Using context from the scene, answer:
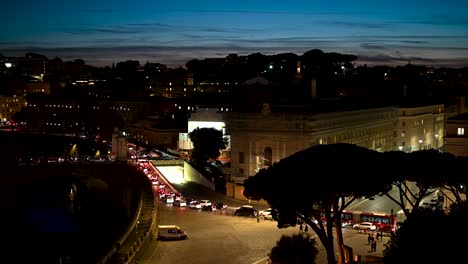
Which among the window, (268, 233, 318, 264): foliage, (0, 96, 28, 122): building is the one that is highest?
(0, 96, 28, 122): building

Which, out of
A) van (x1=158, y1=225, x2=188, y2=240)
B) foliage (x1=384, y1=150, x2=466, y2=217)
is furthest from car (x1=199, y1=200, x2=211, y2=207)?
foliage (x1=384, y1=150, x2=466, y2=217)

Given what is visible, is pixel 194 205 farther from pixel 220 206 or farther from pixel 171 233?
pixel 171 233

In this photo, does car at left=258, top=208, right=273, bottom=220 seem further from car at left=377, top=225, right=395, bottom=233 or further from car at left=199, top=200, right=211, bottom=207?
car at left=377, top=225, right=395, bottom=233

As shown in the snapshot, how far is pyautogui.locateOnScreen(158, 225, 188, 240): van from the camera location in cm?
2141

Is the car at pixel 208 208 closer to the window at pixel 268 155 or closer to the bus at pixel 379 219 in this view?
the window at pixel 268 155

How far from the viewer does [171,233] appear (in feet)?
70.9

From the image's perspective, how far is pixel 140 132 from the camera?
52562 millimetres

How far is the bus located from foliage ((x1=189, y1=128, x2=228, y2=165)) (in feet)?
45.3

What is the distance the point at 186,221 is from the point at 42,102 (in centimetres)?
6213

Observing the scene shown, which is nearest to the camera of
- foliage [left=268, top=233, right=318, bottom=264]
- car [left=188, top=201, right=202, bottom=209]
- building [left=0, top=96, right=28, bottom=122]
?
foliage [left=268, top=233, right=318, bottom=264]

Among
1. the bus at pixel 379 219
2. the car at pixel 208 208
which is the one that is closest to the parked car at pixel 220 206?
the car at pixel 208 208

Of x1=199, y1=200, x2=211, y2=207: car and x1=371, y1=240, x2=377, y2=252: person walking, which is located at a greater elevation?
x1=199, y1=200, x2=211, y2=207: car

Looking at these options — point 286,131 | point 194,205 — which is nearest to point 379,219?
point 194,205

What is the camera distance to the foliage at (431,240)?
1079 cm
